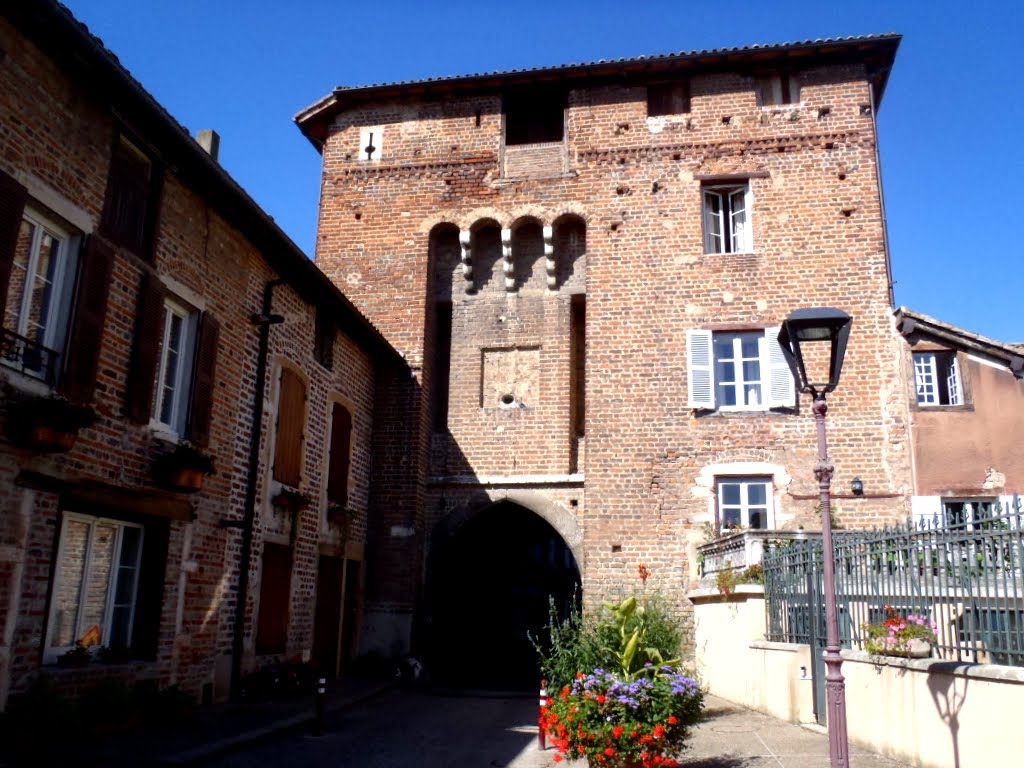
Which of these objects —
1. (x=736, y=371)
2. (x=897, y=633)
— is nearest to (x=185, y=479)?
(x=897, y=633)

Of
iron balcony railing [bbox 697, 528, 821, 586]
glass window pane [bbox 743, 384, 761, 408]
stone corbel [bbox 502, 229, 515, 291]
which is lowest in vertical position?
iron balcony railing [bbox 697, 528, 821, 586]

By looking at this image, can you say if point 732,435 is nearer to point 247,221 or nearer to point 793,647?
point 793,647

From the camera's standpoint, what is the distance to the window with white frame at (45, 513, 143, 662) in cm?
796

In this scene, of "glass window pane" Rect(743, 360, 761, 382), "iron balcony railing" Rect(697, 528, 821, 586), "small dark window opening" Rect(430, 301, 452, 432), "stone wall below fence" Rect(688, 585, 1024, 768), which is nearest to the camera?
"stone wall below fence" Rect(688, 585, 1024, 768)

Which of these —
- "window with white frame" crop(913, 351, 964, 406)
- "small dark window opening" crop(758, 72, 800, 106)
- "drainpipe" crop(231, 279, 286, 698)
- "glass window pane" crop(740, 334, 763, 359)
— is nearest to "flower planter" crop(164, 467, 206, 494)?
"drainpipe" crop(231, 279, 286, 698)

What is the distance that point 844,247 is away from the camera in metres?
15.5

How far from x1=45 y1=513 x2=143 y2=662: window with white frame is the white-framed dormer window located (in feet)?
36.7

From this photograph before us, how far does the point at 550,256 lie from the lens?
16703 millimetres

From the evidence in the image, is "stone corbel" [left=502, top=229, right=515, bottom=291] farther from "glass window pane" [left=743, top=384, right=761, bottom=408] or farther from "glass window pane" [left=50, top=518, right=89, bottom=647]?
"glass window pane" [left=50, top=518, right=89, bottom=647]

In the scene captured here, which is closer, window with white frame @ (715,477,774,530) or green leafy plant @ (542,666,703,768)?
green leafy plant @ (542,666,703,768)

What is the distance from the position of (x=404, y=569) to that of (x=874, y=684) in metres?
9.67

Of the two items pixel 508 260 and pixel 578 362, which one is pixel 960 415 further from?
pixel 508 260

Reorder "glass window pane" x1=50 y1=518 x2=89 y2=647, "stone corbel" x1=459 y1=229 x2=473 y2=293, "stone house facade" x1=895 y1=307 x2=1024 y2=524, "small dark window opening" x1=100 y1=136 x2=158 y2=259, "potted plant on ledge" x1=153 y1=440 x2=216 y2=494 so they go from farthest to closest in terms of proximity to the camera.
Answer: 1. "stone corbel" x1=459 y1=229 x2=473 y2=293
2. "stone house facade" x1=895 y1=307 x2=1024 y2=524
3. "potted plant on ledge" x1=153 y1=440 x2=216 y2=494
4. "small dark window opening" x1=100 y1=136 x2=158 y2=259
5. "glass window pane" x1=50 y1=518 x2=89 y2=647

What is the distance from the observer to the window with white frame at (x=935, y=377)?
14.3 metres
